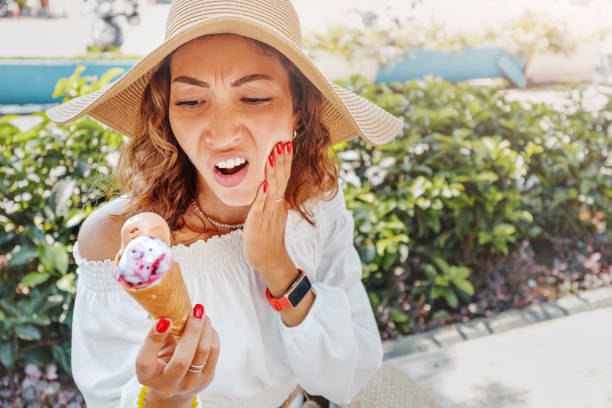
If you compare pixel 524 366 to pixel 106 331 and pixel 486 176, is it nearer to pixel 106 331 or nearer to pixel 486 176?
pixel 486 176

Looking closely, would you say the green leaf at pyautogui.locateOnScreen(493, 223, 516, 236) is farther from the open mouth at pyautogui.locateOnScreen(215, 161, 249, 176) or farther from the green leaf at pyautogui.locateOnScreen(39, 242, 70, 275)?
the green leaf at pyautogui.locateOnScreen(39, 242, 70, 275)

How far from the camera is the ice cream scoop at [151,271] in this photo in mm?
961

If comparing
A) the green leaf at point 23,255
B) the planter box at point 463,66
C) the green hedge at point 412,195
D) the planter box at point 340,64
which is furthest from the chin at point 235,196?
the planter box at point 463,66

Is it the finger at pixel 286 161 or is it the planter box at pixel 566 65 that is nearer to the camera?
the finger at pixel 286 161

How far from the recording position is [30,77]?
11.1 metres

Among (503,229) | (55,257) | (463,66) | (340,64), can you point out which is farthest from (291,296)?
(463,66)

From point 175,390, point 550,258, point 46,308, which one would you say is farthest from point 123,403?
point 550,258

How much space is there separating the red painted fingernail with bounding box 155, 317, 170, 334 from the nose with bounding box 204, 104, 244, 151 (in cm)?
46

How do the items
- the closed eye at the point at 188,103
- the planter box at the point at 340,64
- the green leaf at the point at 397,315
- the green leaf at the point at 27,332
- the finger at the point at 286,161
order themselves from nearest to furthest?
the closed eye at the point at 188,103 < the finger at the point at 286,161 < the green leaf at the point at 27,332 < the green leaf at the point at 397,315 < the planter box at the point at 340,64

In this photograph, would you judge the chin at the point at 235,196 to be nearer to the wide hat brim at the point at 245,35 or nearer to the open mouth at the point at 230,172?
the open mouth at the point at 230,172

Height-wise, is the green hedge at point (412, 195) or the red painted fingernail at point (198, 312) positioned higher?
the red painted fingernail at point (198, 312)

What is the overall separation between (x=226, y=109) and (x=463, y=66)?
14.2 metres

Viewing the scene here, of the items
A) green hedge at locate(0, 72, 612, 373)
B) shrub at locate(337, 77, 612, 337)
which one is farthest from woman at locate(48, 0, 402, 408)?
shrub at locate(337, 77, 612, 337)

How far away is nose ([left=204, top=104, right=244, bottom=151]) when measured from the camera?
1286 millimetres
